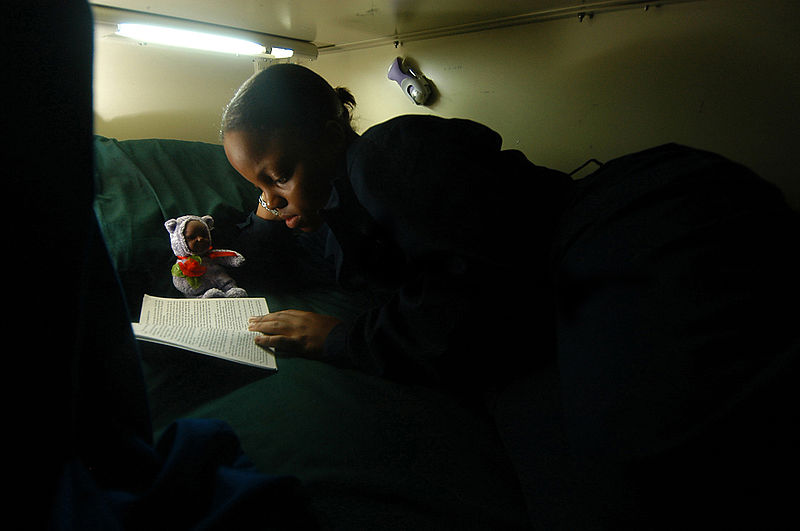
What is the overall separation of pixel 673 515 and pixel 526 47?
44.7 inches

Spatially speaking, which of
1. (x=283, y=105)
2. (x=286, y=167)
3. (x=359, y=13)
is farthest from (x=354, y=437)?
(x=359, y=13)

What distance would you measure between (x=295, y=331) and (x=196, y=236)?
0.46 m

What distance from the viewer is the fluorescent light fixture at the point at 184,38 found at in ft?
3.65

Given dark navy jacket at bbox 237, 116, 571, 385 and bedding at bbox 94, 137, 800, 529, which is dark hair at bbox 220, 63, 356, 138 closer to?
dark navy jacket at bbox 237, 116, 571, 385

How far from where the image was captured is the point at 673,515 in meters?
0.41

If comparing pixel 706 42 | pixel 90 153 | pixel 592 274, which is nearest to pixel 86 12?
pixel 90 153

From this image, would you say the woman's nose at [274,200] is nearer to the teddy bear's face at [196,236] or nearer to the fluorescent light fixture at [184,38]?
the teddy bear's face at [196,236]


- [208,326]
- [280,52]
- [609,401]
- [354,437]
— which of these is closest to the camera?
[609,401]

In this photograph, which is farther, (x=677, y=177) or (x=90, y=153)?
(x=677, y=177)

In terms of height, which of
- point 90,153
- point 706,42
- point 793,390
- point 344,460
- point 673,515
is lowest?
point 344,460

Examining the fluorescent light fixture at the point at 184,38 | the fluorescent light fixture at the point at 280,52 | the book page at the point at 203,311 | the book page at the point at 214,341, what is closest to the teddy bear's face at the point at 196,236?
the book page at the point at 203,311

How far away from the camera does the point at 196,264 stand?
1045 mm

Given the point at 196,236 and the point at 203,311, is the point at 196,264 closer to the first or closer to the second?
the point at 196,236

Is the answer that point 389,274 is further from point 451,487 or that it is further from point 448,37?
point 448,37
